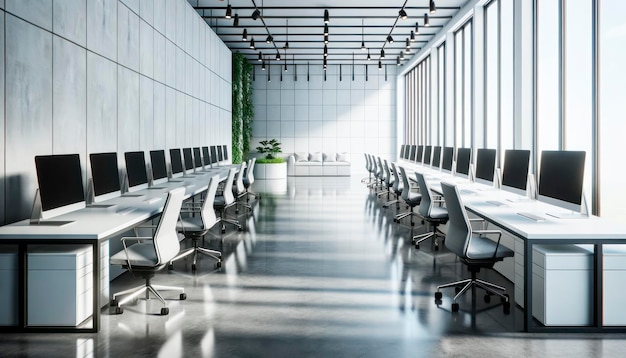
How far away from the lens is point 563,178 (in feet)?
14.9

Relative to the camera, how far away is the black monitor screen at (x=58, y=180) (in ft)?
13.6

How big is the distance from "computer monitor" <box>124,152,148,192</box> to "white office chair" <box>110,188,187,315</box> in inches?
71.5

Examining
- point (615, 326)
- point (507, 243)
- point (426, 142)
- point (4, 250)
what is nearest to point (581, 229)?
point (615, 326)

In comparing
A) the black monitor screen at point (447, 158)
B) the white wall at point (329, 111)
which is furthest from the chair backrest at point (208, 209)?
the white wall at point (329, 111)

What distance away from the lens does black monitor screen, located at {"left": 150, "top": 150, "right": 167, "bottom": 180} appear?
292 inches

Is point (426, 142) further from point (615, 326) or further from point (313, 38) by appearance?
point (615, 326)

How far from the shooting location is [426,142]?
16531 mm

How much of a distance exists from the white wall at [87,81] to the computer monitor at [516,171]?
4.65 meters

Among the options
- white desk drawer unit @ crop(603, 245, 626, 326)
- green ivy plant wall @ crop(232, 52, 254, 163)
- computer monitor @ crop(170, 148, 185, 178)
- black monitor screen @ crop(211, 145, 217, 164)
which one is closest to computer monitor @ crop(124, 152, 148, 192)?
computer monitor @ crop(170, 148, 185, 178)

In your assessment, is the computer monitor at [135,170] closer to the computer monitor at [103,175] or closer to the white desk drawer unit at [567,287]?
the computer monitor at [103,175]

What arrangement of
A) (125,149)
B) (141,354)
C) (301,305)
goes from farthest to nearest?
(125,149) → (301,305) → (141,354)

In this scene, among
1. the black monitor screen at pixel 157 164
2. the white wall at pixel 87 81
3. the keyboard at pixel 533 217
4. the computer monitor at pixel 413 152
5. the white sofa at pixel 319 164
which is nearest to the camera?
the keyboard at pixel 533 217

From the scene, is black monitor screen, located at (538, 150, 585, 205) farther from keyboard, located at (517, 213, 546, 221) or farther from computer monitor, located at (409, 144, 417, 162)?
computer monitor, located at (409, 144, 417, 162)

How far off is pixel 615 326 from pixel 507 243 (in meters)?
1.75
